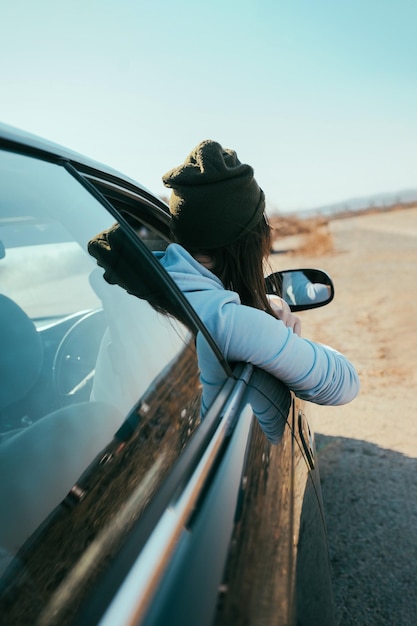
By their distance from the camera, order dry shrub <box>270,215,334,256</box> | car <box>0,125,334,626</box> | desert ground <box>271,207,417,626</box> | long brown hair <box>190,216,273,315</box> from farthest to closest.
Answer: dry shrub <box>270,215,334,256</box>, desert ground <box>271,207,417,626</box>, long brown hair <box>190,216,273,315</box>, car <box>0,125,334,626</box>

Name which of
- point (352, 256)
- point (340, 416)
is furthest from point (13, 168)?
point (352, 256)

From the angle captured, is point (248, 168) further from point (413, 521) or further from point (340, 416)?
point (340, 416)

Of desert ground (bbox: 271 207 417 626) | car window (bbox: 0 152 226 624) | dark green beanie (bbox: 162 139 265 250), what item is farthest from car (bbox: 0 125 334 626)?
desert ground (bbox: 271 207 417 626)

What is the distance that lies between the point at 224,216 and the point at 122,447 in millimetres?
944

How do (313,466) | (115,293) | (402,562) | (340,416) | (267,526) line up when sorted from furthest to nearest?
(340,416), (402,562), (313,466), (115,293), (267,526)

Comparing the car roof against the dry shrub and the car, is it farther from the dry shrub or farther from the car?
the dry shrub

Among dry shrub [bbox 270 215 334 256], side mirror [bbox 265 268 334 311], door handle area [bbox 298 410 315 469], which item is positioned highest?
side mirror [bbox 265 268 334 311]

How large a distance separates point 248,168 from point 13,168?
828 mm

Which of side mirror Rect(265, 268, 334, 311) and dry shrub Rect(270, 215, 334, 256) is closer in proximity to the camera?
side mirror Rect(265, 268, 334, 311)

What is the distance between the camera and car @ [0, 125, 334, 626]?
0.79 metres

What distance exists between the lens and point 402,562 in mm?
2600

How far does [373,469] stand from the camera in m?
3.56

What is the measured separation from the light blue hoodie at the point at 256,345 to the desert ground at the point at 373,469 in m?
1.13

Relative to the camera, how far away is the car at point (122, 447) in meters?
0.79
